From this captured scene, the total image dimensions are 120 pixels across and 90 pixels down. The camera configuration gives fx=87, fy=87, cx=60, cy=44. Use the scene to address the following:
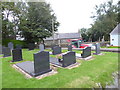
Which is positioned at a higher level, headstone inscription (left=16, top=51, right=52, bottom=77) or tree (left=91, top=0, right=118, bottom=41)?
tree (left=91, top=0, right=118, bottom=41)

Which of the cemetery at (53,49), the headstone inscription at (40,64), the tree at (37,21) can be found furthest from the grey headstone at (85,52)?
the tree at (37,21)

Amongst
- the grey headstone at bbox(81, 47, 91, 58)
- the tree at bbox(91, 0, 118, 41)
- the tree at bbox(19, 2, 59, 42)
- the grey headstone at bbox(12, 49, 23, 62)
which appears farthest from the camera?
the tree at bbox(91, 0, 118, 41)

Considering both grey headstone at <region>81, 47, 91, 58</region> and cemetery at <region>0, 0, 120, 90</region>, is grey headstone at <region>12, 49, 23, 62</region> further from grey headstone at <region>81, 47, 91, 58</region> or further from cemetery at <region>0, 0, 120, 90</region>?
grey headstone at <region>81, 47, 91, 58</region>

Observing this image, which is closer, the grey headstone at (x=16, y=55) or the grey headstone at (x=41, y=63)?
the grey headstone at (x=41, y=63)

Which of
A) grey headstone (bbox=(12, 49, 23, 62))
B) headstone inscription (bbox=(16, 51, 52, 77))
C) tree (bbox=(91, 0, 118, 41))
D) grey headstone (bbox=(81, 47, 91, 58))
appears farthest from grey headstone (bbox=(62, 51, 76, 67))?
tree (bbox=(91, 0, 118, 41))

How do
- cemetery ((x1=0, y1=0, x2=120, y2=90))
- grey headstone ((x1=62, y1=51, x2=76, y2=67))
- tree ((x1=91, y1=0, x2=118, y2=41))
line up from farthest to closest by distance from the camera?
1. tree ((x1=91, y1=0, x2=118, y2=41))
2. grey headstone ((x1=62, y1=51, x2=76, y2=67))
3. cemetery ((x1=0, y1=0, x2=120, y2=90))

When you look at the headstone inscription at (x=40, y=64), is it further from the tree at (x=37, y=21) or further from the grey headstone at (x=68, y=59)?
the tree at (x=37, y=21)

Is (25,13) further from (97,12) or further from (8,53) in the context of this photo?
(97,12)

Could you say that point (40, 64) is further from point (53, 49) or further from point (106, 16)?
point (106, 16)

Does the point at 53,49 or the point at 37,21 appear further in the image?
the point at 37,21

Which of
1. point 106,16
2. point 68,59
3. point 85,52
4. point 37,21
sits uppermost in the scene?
point 106,16

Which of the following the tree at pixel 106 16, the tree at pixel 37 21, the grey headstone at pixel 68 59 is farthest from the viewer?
the tree at pixel 106 16

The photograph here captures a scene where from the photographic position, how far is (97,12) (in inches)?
1101

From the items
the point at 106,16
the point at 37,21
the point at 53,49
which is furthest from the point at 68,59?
the point at 106,16
